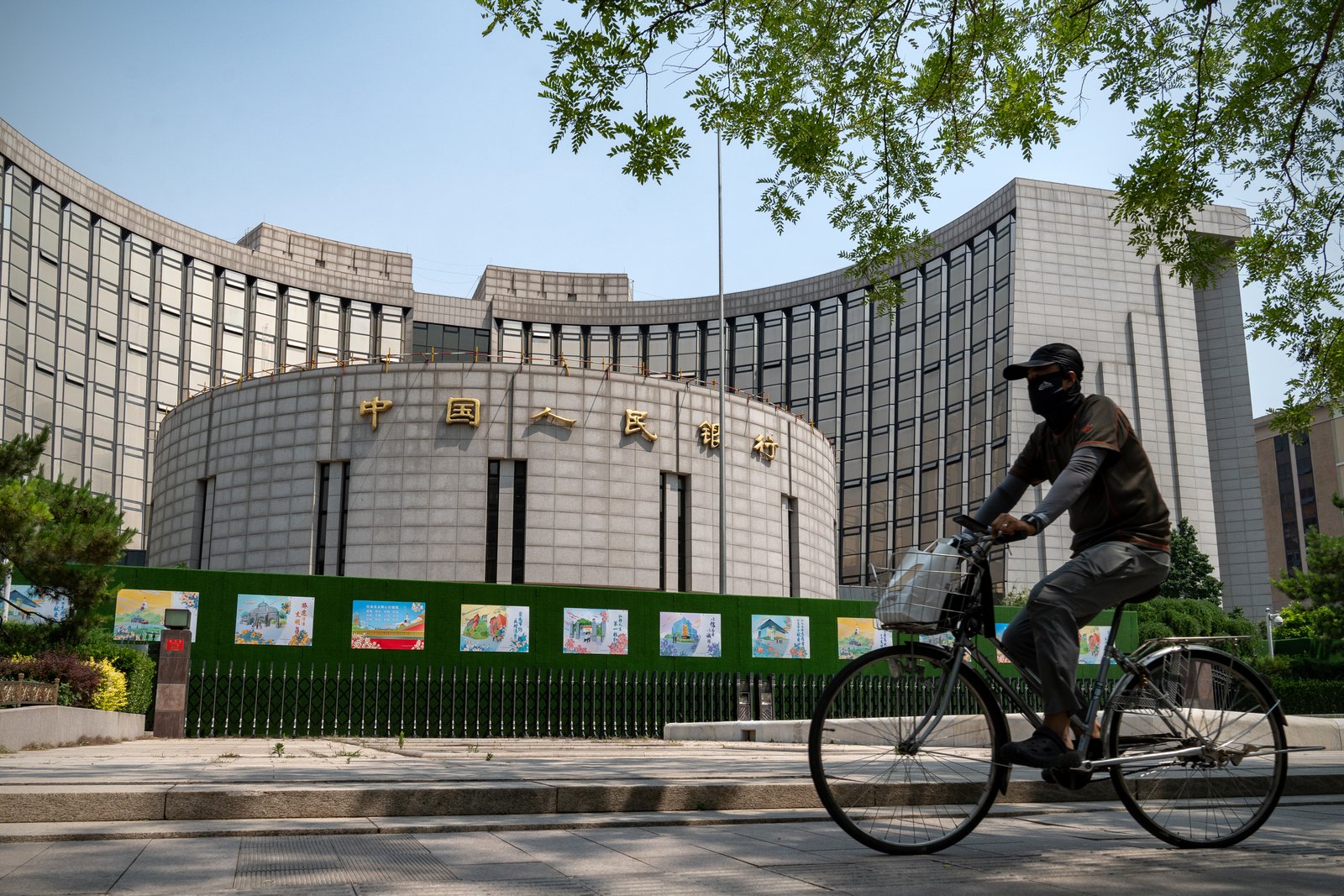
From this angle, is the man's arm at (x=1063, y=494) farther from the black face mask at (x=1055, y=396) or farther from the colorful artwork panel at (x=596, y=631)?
the colorful artwork panel at (x=596, y=631)

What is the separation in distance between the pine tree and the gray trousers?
61378 millimetres

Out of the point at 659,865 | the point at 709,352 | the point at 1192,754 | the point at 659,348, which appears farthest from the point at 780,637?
the point at 709,352

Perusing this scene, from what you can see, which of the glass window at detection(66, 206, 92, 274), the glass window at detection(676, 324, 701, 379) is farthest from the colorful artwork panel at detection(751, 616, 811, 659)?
the glass window at detection(676, 324, 701, 379)

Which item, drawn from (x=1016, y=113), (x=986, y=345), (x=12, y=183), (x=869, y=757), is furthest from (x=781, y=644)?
(x=12, y=183)

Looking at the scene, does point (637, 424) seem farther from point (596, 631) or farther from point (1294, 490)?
point (1294, 490)

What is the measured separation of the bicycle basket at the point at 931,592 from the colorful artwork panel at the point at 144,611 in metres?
19.3

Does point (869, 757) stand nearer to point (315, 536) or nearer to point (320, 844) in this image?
point (320, 844)

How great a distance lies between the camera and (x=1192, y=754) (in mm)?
4809

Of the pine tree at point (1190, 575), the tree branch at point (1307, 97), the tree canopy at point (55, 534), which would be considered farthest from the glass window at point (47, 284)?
the pine tree at point (1190, 575)

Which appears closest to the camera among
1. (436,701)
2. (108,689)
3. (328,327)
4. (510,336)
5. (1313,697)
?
(108,689)

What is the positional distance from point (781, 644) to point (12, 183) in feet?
165

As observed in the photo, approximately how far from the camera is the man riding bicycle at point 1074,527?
448cm

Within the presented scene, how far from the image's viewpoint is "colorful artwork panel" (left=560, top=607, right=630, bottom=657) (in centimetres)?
2352

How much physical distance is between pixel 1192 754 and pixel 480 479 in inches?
1409
